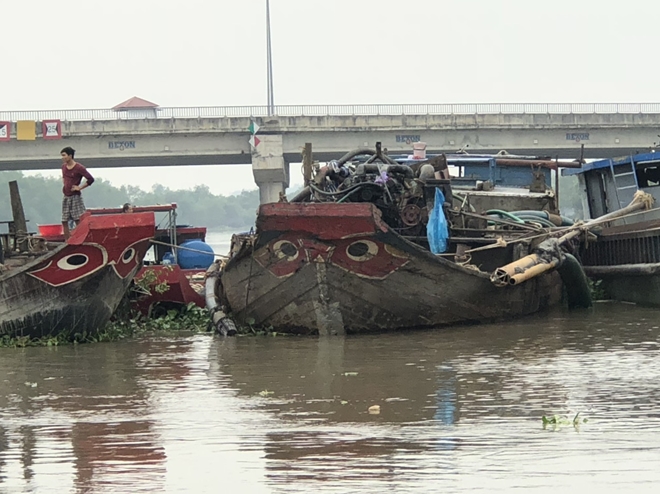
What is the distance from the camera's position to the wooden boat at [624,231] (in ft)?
53.0

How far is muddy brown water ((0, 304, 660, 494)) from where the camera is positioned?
5.87 metres

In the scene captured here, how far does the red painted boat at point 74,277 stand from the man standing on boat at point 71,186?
36.7 inches

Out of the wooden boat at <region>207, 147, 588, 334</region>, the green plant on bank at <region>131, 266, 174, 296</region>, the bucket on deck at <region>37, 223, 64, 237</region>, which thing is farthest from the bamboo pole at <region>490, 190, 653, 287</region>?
the bucket on deck at <region>37, 223, 64, 237</region>

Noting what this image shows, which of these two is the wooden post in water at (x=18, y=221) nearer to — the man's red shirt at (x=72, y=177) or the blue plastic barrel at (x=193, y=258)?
the man's red shirt at (x=72, y=177)

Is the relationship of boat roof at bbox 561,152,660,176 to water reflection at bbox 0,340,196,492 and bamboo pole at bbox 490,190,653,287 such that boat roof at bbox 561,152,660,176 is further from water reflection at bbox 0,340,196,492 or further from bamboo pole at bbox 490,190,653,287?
water reflection at bbox 0,340,196,492

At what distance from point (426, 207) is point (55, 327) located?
4.53 m

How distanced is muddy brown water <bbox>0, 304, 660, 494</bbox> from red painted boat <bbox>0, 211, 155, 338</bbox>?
1.40 ft

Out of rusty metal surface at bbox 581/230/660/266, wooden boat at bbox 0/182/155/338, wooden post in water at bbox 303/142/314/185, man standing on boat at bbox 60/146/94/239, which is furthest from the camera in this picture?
rusty metal surface at bbox 581/230/660/266

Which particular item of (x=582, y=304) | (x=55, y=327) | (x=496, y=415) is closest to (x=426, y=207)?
(x=582, y=304)

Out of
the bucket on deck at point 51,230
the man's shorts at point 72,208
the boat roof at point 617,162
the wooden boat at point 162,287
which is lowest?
the wooden boat at point 162,287

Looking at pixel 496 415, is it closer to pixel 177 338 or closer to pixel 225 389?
pixel 225 389

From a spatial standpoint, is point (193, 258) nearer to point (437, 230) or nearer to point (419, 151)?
point (419, 151)

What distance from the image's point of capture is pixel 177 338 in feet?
46.5

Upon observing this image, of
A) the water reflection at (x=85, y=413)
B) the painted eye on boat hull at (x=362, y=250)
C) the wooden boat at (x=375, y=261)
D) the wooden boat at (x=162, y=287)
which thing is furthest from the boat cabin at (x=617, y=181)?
the water reflection at (x=85, y=413)
